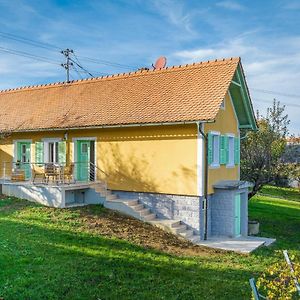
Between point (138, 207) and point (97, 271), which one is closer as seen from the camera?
point (97, 271)

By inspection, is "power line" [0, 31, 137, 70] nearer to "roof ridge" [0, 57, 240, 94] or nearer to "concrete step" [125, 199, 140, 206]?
"roof ridge" [0, 57, 240, 94]

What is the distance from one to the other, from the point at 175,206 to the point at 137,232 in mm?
2701

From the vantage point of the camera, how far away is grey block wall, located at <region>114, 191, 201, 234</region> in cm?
1734

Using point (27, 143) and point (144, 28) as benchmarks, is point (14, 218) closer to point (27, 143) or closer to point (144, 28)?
point (27, 143)

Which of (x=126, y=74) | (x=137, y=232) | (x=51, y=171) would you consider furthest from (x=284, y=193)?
(x=137, y=232)

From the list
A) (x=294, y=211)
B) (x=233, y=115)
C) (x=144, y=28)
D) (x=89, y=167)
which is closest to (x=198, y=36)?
(x=144, y=28)

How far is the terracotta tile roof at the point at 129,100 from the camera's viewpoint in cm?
1805

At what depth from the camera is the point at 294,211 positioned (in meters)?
31.0

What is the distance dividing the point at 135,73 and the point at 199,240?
10053mm

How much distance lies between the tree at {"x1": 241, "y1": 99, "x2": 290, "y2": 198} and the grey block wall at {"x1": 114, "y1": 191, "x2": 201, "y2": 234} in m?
6.61

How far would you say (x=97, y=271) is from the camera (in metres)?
11.0

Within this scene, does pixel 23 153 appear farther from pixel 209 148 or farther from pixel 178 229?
pixel 209 148

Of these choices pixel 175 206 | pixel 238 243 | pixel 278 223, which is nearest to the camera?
pixel 238 243

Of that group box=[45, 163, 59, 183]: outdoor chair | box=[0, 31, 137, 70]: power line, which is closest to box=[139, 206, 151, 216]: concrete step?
box=[45, 163, 59, 183]: outdoor chair
